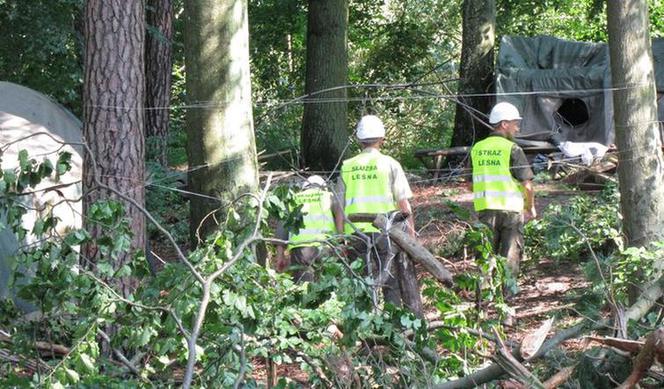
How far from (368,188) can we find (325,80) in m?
7.71

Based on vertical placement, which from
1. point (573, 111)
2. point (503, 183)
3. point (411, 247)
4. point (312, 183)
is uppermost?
point (573, 111)

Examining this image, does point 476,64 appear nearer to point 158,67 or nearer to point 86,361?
point 158,67

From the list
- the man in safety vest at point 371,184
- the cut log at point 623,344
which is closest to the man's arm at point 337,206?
the man in safety vest at point 371,184

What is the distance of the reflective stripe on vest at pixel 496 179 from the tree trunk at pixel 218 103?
6.19 ft

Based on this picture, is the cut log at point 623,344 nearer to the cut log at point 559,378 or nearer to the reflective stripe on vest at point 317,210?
the cut log at point 559,378

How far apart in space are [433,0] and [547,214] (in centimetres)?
1422

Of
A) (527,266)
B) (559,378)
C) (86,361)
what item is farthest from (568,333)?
(527,266)

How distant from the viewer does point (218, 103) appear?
31.1 feet

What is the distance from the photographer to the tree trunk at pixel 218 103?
372 inches

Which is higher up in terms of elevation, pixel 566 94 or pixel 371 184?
pixel 566 94

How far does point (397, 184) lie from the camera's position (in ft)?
29.1

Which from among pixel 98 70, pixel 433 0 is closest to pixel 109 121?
pixel 98 70

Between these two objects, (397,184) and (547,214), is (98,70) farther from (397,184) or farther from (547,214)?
(547,214)

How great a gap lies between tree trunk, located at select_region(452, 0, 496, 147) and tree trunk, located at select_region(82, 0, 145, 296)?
9.91 metres
